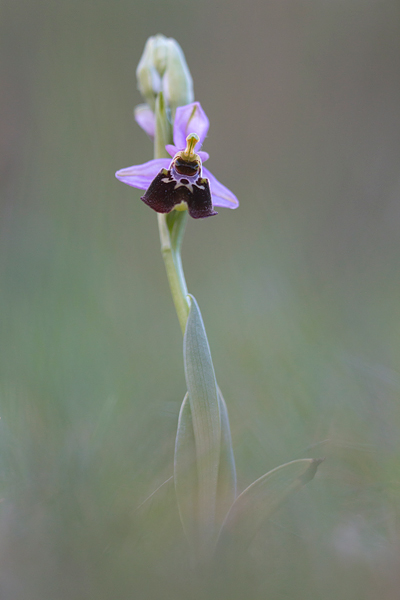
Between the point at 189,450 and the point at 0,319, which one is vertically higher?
the point at 0,319

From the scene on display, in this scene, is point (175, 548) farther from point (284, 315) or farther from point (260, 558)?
point (284, 315)

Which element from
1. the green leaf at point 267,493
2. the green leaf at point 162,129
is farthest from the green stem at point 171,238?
the green leaf at point 267,493

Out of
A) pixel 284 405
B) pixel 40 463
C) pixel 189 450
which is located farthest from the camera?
pixel 189 450

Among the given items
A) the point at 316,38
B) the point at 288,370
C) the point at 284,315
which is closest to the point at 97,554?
the point at 288,370

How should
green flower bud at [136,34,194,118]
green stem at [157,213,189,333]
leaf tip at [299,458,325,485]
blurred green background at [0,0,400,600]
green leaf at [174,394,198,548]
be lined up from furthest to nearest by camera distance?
1. green flower bud at [136,34,194,118]
2. green stem at [157,213,189,333]
3. green leaf at [174,394,198,548]
4. leaf tip at [299,458,325,485]
5. blurred green background at [0,0,400,600]

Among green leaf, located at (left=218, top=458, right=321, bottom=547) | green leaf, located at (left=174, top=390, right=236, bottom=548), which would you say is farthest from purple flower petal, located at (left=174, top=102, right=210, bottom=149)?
green leaf, located at (left=218, top=458, right=321, bottom=547)

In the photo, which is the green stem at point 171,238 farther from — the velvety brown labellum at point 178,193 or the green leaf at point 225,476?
the green leaf at point 225,476

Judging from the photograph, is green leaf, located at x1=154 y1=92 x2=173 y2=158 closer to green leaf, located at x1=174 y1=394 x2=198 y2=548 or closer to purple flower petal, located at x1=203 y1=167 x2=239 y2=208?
purple flower petal, located at x1=203 y1=167 x2=239 y2=208
